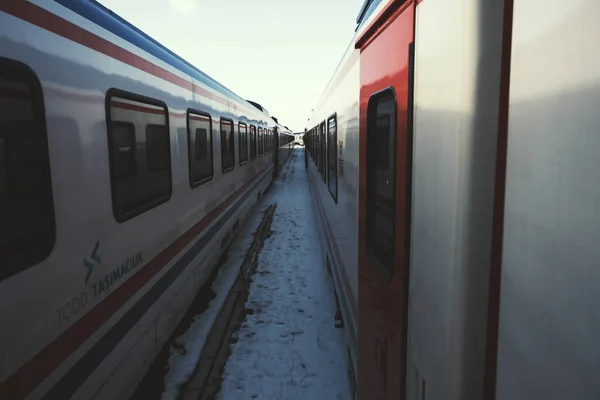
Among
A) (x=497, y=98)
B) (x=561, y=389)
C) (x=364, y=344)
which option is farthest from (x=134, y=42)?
(x=561, y=389)

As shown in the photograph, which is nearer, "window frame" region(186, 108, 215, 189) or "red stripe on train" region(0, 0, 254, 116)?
"red stripe on train" region(0, 0, 254, 116)

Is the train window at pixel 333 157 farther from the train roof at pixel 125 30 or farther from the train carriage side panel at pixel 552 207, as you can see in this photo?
the train carriage side panel at pixel 552 207

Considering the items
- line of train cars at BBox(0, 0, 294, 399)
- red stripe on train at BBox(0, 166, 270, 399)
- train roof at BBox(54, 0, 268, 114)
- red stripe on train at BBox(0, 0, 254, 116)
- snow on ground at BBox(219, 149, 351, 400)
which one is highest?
train roof at BBox(54, 0, 268, 114)

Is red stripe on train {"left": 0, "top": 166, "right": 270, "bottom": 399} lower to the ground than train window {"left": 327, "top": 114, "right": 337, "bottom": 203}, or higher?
lower

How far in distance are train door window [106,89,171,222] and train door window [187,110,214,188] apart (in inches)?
35.0

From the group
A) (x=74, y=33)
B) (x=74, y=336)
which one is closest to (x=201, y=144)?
(x=74, y=33)

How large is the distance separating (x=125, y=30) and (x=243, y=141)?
6.45 metres

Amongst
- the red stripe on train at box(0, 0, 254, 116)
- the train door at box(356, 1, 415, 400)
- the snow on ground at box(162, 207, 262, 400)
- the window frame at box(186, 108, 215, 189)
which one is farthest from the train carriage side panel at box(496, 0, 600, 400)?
the window frame at box(186, 108, 215, 189)

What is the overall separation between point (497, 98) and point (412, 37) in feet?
1.95

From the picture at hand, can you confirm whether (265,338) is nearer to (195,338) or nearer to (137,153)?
(195,338)

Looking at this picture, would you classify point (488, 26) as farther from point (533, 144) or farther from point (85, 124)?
point (85, 124)

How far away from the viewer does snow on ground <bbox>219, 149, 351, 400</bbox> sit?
12.2ft

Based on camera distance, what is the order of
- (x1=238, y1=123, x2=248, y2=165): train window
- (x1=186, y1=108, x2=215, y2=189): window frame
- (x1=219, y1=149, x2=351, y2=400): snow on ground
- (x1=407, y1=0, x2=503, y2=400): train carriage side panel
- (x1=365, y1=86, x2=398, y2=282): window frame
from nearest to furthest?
(x1=407, y1=0, x2=503, y2=400): train carriage side panel → (x1=365, y1=86, x2=398, y2=282): window frame → (x1=219, y1=149, x2=351, y2=400): snow on ground → (x1=186, y1=108, x2=215, y2=189): window frame → (x1=238, y1=123, x2=248, y2=165): train window

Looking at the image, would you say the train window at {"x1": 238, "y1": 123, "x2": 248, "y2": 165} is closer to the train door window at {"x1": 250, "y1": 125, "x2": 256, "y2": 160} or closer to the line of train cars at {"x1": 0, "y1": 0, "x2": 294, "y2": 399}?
the train door window at {"x1": 250, "y1": 125, "x2": 256, "y2": 160}
